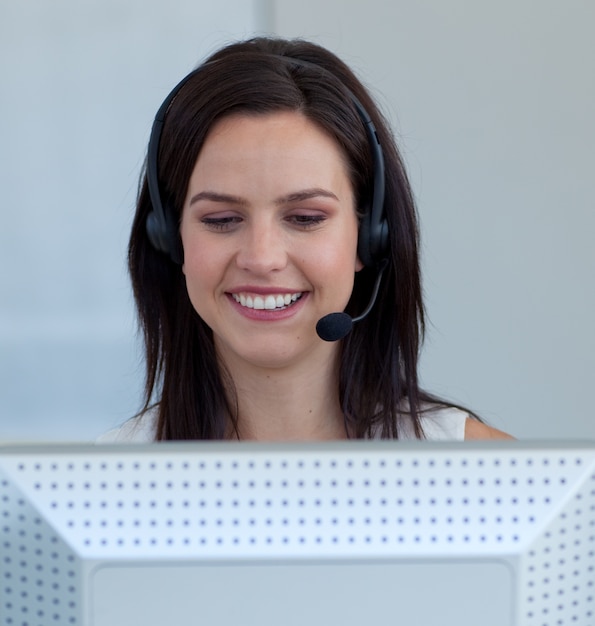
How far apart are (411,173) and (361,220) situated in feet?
4.15

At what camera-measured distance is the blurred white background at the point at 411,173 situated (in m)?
2.55

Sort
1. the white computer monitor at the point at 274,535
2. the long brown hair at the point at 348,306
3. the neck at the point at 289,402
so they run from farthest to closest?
the neck at the point at 289,402
the long brown hair at the point at 348,306
the white computer monitor at the point at 274,535

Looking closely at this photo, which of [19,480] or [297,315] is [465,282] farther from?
[19,480]

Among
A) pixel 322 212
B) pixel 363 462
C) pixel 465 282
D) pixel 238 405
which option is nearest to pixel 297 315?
pixel 322 212

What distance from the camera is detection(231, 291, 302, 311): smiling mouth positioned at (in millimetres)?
1246

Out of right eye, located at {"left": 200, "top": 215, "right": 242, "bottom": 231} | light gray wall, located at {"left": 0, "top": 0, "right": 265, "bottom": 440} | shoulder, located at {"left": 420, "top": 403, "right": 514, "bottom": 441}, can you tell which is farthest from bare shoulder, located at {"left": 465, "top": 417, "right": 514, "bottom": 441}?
light gray wall, located at {"left": 0, "top": 0, "right": 265, "bottom": 440}

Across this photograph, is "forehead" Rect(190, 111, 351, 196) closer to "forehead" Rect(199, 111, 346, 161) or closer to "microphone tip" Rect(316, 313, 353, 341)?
"forehead" Rect(199, 111, 346, 161)

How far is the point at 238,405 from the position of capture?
4.75 feet

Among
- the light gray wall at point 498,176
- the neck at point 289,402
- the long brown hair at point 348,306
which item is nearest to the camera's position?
the long brown hair at point 348,306

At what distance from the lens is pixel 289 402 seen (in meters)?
1.41

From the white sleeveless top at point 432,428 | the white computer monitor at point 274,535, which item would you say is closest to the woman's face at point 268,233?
the white sleeveless top at point 432,428

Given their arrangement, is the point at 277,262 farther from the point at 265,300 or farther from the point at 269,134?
the point at 269,134

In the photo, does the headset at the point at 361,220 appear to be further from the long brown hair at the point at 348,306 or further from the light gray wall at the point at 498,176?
the light gray wall at the point at 498,176

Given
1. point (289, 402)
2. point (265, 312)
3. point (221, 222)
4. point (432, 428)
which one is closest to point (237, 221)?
point (221, 222)
